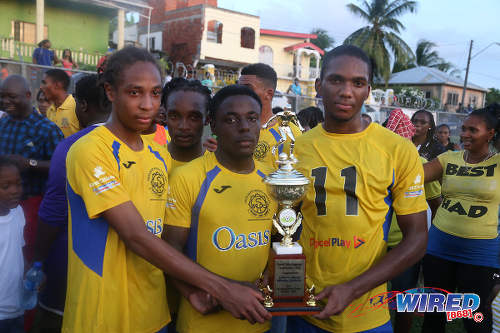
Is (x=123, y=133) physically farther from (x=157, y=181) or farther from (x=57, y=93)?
(x=57, y=93)

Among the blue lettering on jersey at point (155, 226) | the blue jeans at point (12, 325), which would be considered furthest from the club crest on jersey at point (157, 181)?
the blue jeans at point (12, 325)

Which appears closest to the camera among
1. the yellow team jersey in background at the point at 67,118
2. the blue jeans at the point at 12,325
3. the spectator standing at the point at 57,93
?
the blue jeans at the point at 12,325

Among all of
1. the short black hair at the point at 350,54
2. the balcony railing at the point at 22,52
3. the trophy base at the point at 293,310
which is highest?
the balcony railing at the point at 22,52

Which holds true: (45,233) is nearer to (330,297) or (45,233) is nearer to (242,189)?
(242,189)

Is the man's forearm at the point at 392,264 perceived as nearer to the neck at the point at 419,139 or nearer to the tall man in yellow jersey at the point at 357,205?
the tall man in yellow jersey at the point at 357,205

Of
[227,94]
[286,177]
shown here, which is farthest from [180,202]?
[227,94]

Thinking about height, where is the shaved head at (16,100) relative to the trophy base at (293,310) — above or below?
above

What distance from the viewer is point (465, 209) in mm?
Answer: 3877

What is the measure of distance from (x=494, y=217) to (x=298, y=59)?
91.5 feet

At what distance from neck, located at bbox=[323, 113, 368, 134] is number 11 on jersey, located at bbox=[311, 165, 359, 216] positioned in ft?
0.81

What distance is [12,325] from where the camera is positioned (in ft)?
9.77

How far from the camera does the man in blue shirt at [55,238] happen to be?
8.87 ft

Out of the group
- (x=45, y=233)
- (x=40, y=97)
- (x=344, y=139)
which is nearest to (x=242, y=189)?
(x=344, y=139)

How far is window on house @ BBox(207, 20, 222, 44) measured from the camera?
26.8 meters
